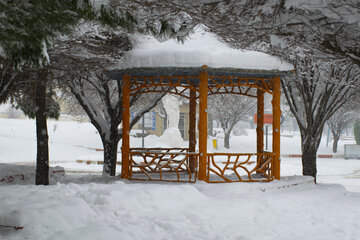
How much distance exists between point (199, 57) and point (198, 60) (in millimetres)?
95

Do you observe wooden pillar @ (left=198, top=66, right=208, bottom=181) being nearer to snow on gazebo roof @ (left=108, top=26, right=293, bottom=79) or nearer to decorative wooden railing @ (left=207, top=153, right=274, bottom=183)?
decorative wooden railing @ (left=207, top=153, right=274, bottom=183)

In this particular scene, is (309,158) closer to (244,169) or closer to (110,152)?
(244,169)

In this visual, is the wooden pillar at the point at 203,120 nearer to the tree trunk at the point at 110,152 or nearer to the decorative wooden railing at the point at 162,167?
the decorative wooden railing at the point at 162,167

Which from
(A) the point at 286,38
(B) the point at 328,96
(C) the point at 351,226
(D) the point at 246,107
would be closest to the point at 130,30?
(A) the point at 286,38

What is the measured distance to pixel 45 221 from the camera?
20.2ft

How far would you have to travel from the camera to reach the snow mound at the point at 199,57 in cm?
1001

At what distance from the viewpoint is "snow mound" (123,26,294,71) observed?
32.8 ft

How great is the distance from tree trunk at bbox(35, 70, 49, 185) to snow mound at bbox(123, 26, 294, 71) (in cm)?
311

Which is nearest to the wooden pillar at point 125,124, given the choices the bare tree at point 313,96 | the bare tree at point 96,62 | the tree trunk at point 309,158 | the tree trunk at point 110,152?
the bare tree at point 96,62

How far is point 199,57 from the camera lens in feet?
33.0

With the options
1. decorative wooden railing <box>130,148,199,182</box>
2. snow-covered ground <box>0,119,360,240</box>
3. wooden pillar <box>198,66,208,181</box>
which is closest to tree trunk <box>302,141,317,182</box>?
snow-covered ground <box>0,119,360,240</box>

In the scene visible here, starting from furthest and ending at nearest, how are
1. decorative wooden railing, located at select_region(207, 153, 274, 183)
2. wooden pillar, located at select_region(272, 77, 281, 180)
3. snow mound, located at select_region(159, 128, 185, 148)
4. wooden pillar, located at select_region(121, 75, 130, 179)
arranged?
snow mound, located at select_region(159, 128, 185, 148)
wooden pillar, located at select_region(272, 77, 281, 180)
wooden pillar, located at select_region(121, 75, 130, 179)
decorative wooden railing, located at select_region(207, 153, 274, 183)

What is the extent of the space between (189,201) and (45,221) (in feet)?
11.7

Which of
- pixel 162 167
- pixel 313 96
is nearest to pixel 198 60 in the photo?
pixel 162 167
